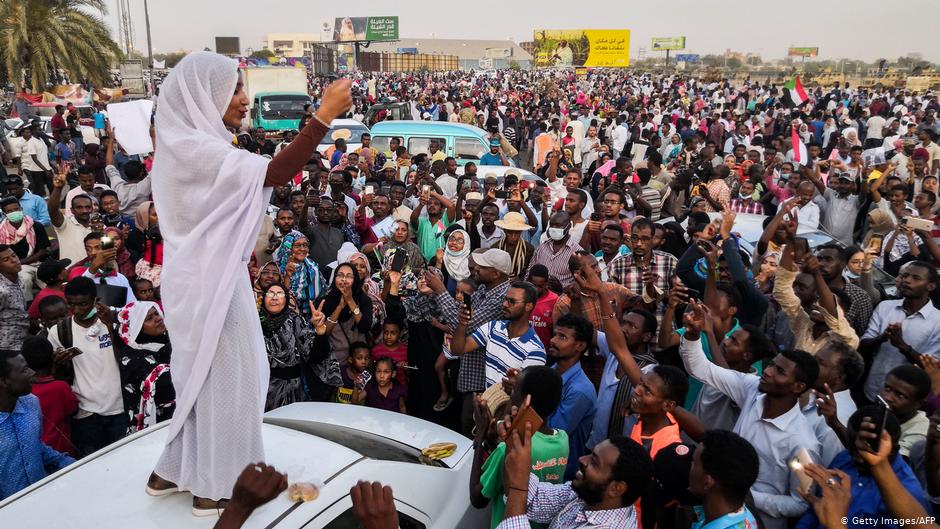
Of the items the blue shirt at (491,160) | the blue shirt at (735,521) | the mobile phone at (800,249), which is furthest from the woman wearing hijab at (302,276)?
the blue shirt at (491,160)

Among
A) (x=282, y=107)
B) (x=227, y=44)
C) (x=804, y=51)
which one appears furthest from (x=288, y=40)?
(x=282, y=107)

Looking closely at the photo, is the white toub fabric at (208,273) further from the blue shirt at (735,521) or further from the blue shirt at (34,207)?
the blue shirt at (34,207)

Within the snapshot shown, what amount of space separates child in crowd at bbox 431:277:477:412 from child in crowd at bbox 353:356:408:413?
0.35 m

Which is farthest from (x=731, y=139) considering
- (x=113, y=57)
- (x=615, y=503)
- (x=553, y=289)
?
(x=113, y=57)

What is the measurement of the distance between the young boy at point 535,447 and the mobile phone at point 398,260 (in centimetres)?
297

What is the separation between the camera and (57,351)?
13.5 ft

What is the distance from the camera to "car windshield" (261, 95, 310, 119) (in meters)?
20.3

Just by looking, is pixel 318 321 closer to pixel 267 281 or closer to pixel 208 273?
pixel 267 281

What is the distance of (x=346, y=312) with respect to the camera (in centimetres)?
530

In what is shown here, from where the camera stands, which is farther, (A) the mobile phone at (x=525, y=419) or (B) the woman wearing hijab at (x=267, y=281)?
(B) the woman wearing hijab at (x=267, y=281)

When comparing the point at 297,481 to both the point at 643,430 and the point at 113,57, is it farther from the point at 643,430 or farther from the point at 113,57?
the point at 113,57

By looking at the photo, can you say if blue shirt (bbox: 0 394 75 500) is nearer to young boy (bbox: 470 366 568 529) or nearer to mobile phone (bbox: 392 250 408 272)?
young boy (bbox: 470 366 568 529)

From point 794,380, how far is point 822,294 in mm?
1459

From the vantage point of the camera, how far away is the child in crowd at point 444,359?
16.9 feet
